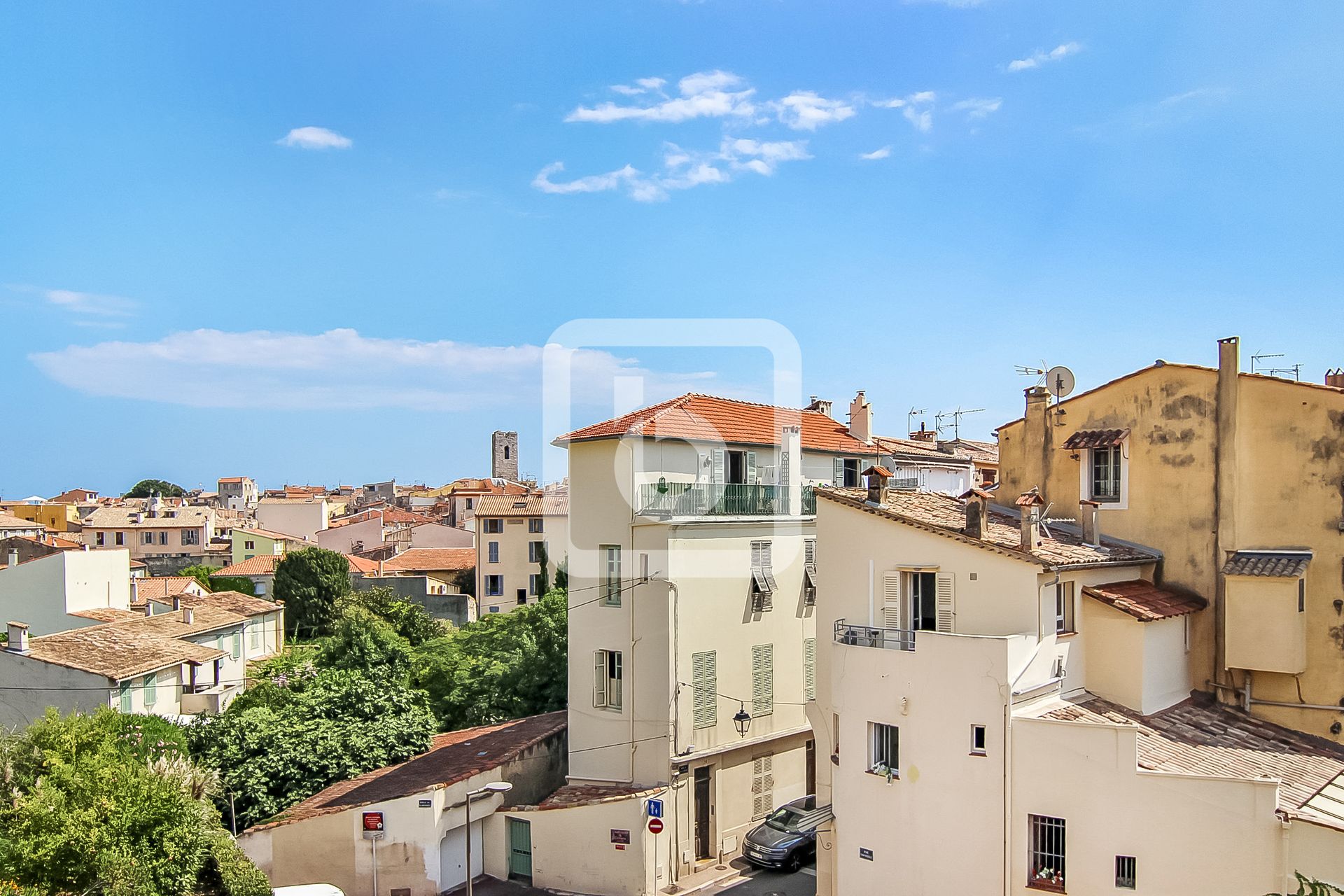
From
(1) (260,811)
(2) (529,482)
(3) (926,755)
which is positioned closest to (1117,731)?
(3) (926,755)

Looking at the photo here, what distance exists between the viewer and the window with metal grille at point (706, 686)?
2230 cm

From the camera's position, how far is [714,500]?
23.5 metres

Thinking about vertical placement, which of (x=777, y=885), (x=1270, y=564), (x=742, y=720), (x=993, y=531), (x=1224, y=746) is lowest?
(x=777, y=885)

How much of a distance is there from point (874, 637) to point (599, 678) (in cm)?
856

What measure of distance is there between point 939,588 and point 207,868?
49.1 feet

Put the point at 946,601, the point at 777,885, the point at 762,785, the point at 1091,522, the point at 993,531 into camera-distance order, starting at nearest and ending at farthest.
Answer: the point at 946,601
the point at 993,531
the point at 1091,522
the point at 777,885
the point at 762,785

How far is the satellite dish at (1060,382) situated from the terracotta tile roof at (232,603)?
35.3m

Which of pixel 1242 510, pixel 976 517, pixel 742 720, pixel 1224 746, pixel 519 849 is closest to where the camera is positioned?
pixel 1224 746

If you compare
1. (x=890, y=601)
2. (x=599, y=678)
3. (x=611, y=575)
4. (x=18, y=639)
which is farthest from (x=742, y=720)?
(x=18, y=639)

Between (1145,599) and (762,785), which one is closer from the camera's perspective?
(1145,599)

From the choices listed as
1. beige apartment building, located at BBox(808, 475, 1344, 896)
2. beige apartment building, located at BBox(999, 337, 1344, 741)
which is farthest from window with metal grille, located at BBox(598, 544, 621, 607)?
beige apartment building, located at BBox(999, 337, 1344, 741)

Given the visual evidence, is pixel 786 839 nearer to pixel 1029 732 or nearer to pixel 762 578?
pixel 762 578

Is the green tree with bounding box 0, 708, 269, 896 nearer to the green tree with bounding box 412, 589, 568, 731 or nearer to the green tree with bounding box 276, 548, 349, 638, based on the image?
the green tree with bounding box 412, 589, 568, 731

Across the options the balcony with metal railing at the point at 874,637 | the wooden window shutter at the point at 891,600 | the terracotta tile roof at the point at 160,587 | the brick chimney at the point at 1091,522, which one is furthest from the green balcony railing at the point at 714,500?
the terracotta tile roof at the point at 160,587
